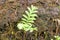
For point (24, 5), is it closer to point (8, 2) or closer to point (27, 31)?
point (8, 2)

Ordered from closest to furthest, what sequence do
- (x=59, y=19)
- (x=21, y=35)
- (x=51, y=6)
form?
(x=21, y=35) < (x=59, y=19) < (x=51, y=6)

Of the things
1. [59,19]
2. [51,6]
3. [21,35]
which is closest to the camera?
[21,35]

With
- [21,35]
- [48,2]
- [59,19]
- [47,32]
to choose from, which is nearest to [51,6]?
[48,2]

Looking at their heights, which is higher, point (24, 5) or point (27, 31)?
point (24, 5)

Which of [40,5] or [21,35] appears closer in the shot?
[21,35]

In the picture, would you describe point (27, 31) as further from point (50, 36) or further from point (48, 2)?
point (48, 2)

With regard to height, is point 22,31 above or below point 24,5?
below

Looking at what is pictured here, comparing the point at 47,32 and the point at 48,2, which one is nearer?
the point at 47,32

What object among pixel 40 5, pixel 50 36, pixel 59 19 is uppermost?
pixel 40 5

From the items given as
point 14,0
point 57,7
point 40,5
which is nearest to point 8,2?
point 14,0
